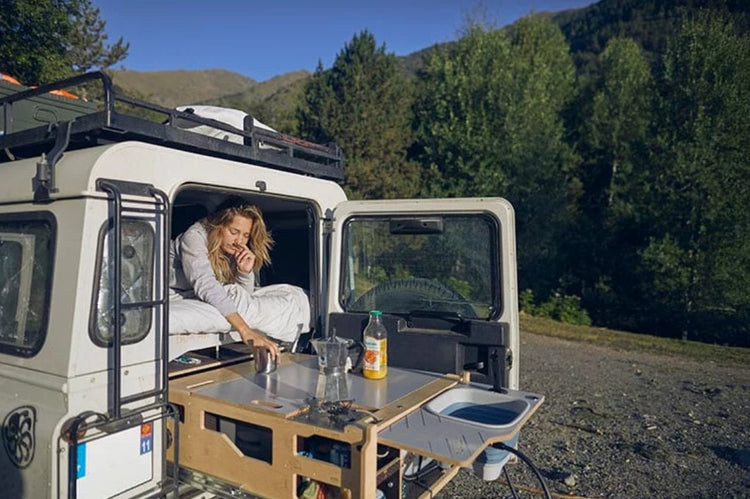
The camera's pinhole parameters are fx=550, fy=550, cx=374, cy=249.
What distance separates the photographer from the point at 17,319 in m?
2.43

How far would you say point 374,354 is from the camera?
2.99 m

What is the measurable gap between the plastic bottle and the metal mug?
515 millimetres

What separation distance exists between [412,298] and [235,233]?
1292 millimetres

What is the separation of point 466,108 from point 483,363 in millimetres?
16087

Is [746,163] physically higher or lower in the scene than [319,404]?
higher

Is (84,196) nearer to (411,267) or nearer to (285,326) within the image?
(285,326)

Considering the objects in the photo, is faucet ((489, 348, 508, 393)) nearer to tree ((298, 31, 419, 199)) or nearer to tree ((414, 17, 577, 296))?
tree ((414, 17, 577, 296))

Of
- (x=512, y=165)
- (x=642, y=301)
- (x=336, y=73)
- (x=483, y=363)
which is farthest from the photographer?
(x=336, y=73)

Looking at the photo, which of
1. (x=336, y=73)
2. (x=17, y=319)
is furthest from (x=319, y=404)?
(x=336, y=73)

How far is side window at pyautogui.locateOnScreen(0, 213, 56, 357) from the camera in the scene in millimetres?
2303

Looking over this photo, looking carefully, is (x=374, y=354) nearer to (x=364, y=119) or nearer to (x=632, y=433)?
(x=632, y=433)

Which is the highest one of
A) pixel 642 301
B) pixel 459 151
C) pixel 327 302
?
pixel 459 151

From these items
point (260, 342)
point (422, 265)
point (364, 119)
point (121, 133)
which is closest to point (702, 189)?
point (364, 119)

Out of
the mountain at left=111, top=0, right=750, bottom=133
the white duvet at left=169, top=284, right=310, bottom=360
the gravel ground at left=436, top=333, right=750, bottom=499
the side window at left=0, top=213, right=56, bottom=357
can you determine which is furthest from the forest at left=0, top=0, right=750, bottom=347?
the side window at left=0, top=213, right=56, bottom=357
